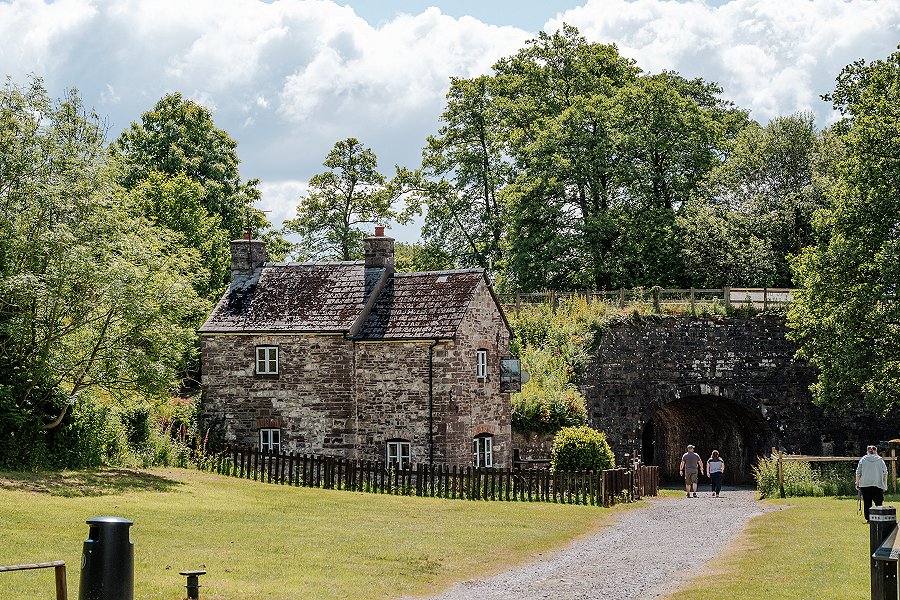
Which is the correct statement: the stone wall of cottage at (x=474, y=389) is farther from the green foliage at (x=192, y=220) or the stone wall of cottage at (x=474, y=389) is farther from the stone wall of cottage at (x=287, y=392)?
the green foliage at (x=192, y=220)

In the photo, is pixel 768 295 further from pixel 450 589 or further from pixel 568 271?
pixel 450 589

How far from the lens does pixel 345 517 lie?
2327cm

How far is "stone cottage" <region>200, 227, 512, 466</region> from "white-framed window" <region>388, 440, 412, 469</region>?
32mm

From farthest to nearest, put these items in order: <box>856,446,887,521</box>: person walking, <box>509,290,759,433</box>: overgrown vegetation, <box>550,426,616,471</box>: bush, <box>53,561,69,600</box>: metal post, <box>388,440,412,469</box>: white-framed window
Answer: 1. <box>509,290,759,433</box>: overgrown vegetation
2. <box>388,440,412,469</box>: white-framed window
3. <box>550,426,616,471</box>: bush
4. <box>856,446,887,521</box>: person walking
5. <box>53,561,69,600</box>: metal post

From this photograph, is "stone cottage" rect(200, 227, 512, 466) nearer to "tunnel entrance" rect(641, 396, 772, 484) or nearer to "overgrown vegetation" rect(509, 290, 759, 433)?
"overgrown vegetation" rect(509, 290, 759, 433)

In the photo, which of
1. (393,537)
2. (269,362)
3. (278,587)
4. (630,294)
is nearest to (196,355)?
(269,362)

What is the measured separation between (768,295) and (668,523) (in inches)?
786

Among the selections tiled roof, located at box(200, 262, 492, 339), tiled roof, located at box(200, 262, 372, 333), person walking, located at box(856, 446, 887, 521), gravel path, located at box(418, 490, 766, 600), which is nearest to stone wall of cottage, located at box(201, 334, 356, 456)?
tiled roof, located at box(200, 262, 372, 333)

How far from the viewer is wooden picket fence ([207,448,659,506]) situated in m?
29.0

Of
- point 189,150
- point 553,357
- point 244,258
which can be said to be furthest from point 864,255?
point 189,150

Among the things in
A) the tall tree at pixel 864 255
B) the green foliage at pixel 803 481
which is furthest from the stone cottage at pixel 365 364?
the tall tree at pixel 864 255

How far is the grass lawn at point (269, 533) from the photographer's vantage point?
50.0ft

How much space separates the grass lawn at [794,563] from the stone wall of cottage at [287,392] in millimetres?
14417

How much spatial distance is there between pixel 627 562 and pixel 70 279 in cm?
1565
